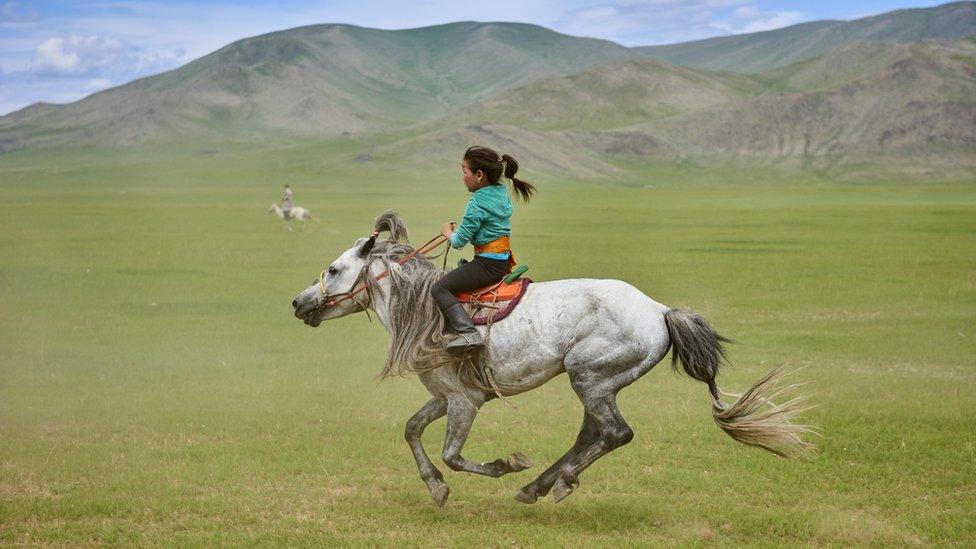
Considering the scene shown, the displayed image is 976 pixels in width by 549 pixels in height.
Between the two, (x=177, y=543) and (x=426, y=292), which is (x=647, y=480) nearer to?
→ (x=426, y=292)

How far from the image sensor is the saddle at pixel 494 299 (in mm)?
8242

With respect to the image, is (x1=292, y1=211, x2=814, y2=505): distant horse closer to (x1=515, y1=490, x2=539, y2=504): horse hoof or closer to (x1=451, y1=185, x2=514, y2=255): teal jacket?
(x1=515, y1=490, x2=539, y2=504): horse hoof

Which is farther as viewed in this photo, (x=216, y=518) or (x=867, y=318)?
(x=867, y=318)

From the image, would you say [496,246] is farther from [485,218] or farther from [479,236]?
[485,218]

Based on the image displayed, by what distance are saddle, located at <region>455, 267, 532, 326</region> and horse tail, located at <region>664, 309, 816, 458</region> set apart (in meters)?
1.27

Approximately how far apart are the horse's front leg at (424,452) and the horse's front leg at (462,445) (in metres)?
0.19

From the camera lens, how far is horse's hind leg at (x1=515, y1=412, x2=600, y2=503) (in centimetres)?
816

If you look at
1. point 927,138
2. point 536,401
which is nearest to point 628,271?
point 536,401

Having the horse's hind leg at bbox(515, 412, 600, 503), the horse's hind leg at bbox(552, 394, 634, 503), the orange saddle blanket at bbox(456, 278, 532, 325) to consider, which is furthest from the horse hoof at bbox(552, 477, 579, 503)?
the orange saddle blanket at bbox(456, 278, 532, 325)

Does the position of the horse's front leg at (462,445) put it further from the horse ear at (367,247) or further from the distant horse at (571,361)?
the horse ear at (367,247)

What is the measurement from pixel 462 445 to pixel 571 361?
3.71ft

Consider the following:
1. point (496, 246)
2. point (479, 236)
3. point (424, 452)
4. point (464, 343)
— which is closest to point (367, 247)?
point (479, 236)

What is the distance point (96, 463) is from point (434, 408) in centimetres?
389

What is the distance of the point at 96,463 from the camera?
32.7 feet
